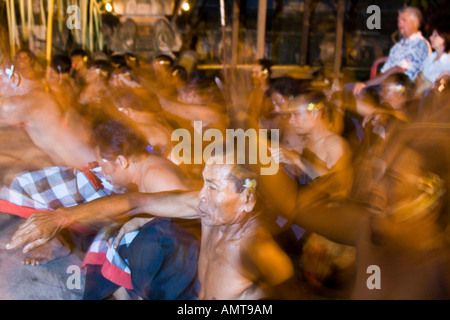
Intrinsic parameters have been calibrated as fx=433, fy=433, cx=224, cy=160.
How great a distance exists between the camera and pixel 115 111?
11.7ft

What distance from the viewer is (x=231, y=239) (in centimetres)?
199

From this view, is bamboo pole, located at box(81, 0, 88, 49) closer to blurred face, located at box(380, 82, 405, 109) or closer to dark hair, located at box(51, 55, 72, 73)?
dark hair, located at box(51, 55, 72, 73)

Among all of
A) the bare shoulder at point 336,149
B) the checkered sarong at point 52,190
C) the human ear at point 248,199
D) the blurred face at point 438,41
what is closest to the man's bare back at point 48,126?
the checkered sarong at point 52,190

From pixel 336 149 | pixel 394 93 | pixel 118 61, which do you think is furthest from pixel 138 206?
pixel 118 61

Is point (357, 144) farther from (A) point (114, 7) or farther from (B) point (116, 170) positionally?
(A) point (114, 7)

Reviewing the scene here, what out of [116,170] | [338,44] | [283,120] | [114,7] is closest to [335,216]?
[116,170]

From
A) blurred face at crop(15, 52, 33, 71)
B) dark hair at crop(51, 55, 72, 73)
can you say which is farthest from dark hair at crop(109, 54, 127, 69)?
blurred face at crop(15, 52, 33, 71)

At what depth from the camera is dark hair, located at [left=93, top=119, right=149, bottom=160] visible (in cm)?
262

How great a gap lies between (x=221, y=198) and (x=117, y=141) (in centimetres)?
98

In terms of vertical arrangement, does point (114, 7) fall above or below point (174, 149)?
above

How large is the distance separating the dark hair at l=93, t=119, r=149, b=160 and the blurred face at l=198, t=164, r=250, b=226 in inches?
33.1

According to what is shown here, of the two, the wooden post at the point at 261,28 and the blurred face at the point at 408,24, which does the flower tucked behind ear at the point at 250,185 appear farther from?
the wooden post at the point at 261,28

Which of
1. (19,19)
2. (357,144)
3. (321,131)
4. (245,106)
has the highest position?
(19,19)

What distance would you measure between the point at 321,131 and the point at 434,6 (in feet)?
16.7
